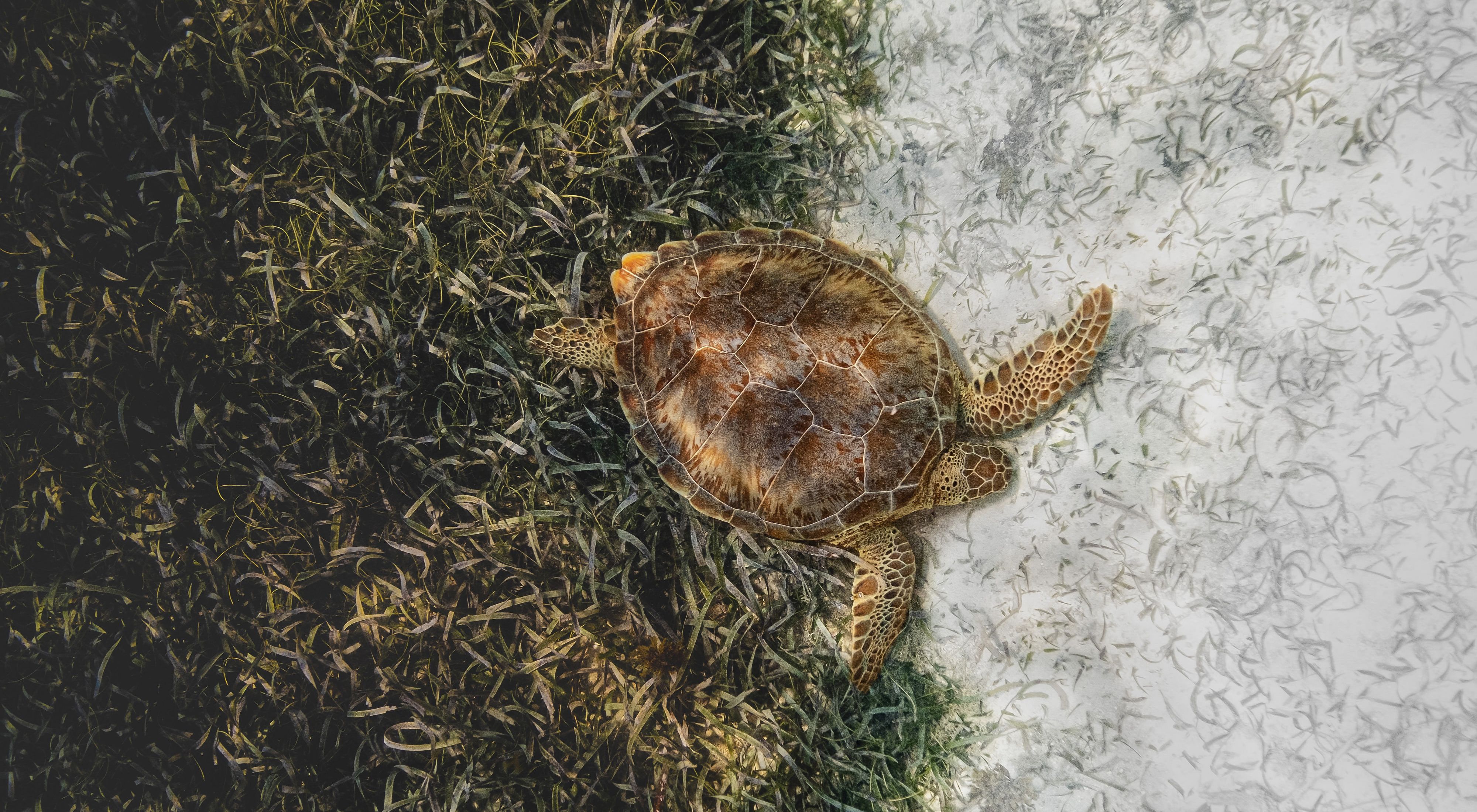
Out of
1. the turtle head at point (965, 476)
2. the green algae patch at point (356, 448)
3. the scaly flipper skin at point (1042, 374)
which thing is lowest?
the green algae patch at point (356, 448)

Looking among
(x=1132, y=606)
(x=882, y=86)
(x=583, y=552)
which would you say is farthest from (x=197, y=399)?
(x=1132, y=606)

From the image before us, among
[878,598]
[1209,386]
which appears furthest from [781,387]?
[1209,386]

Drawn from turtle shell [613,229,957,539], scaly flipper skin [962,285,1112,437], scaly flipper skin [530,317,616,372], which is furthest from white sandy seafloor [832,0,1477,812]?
scaly flipper skin [530,317,616,372]

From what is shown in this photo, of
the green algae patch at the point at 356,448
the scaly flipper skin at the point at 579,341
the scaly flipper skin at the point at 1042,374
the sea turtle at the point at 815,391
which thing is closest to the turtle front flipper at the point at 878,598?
the sea turtle at the point at 815,391

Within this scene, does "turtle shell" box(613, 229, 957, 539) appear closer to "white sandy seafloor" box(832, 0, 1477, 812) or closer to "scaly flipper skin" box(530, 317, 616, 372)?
"scaly flipper skin" box(530, 317, 616, 372)

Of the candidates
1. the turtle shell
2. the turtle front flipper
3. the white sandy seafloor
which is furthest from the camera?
the turtle front flipper

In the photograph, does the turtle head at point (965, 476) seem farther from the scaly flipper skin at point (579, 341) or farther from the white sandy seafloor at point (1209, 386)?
the scaly flipper skin at point (579, 341)

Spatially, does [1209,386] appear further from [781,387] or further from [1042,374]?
[781,387]

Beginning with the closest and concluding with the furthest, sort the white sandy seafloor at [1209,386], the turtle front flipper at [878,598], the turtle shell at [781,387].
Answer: the white sandy seafloor at [1209,386] < the turtle shell at [781,387] < the turtle front flipper at [878,598]
